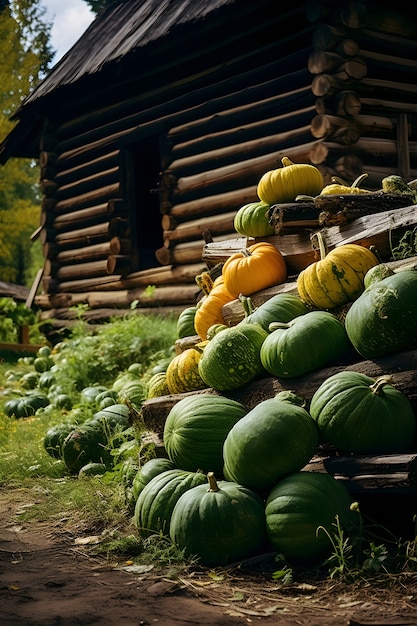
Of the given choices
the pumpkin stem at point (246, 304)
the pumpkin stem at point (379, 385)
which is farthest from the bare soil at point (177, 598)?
the pumpkin stem at point (246, 304)

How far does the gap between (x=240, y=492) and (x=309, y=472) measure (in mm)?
329

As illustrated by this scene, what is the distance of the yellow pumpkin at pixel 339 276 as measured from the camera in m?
4.06

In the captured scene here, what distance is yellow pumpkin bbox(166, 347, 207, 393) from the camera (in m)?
4.64

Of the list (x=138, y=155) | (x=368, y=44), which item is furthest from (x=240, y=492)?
(x=138, y=155)

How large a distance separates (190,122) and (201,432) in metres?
7.18

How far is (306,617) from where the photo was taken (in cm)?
256

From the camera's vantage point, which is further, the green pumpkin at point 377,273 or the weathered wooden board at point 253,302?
the weathered wooden board at point 253,302

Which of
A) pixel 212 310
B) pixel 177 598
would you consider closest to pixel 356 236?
pixel 212 310

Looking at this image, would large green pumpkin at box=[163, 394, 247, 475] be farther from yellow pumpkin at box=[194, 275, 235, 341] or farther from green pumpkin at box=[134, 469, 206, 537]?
yellow pumpkin at box=[194, 275, 235, 341]

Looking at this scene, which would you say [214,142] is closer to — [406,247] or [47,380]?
[47,380]

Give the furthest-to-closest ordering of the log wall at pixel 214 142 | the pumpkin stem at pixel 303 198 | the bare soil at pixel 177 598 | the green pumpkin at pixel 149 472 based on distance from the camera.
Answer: the log wall at pixel 214 142 → the pumpkin stem at pixel 303 198 → the green pumpkin at pixel 149 472 → the bare soil at pixel 177 598

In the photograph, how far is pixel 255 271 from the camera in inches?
188

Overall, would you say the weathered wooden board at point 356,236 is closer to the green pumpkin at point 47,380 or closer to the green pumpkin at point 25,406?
the green pumpkin at point 25,406

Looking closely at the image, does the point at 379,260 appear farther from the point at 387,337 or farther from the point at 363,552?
the point at 363,552
